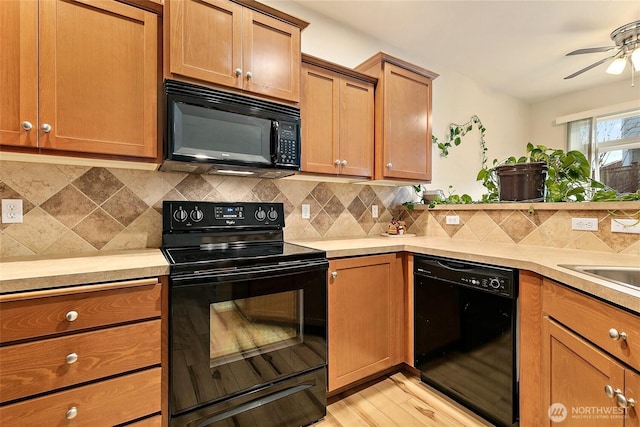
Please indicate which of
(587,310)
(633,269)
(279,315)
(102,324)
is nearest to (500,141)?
(633,269)

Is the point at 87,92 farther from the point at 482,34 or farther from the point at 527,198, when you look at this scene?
the point at 482,34

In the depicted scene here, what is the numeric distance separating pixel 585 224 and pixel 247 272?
6.12ft

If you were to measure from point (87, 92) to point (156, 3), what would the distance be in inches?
22.0

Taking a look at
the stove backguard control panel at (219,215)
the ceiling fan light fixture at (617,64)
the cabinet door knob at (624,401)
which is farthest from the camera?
the ceiling fan light fixture at (617,64)

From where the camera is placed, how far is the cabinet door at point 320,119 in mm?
1929

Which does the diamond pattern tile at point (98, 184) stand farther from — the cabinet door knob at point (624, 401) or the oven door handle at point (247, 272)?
the cabinet door knob at point (624, 401)

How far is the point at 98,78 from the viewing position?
1.33m

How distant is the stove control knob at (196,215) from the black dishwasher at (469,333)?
1370 millimetres

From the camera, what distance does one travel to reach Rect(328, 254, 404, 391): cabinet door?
170 centimetres

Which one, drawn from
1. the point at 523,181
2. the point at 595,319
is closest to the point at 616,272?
the point at 595,319

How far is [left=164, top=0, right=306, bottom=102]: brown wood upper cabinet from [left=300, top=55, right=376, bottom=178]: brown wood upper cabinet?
20cm

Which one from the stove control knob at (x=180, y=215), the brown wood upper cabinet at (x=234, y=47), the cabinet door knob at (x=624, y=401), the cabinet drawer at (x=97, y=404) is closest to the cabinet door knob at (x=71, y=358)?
the cabinet drawer at (x=97, y=404)

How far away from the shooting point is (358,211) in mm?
2521
